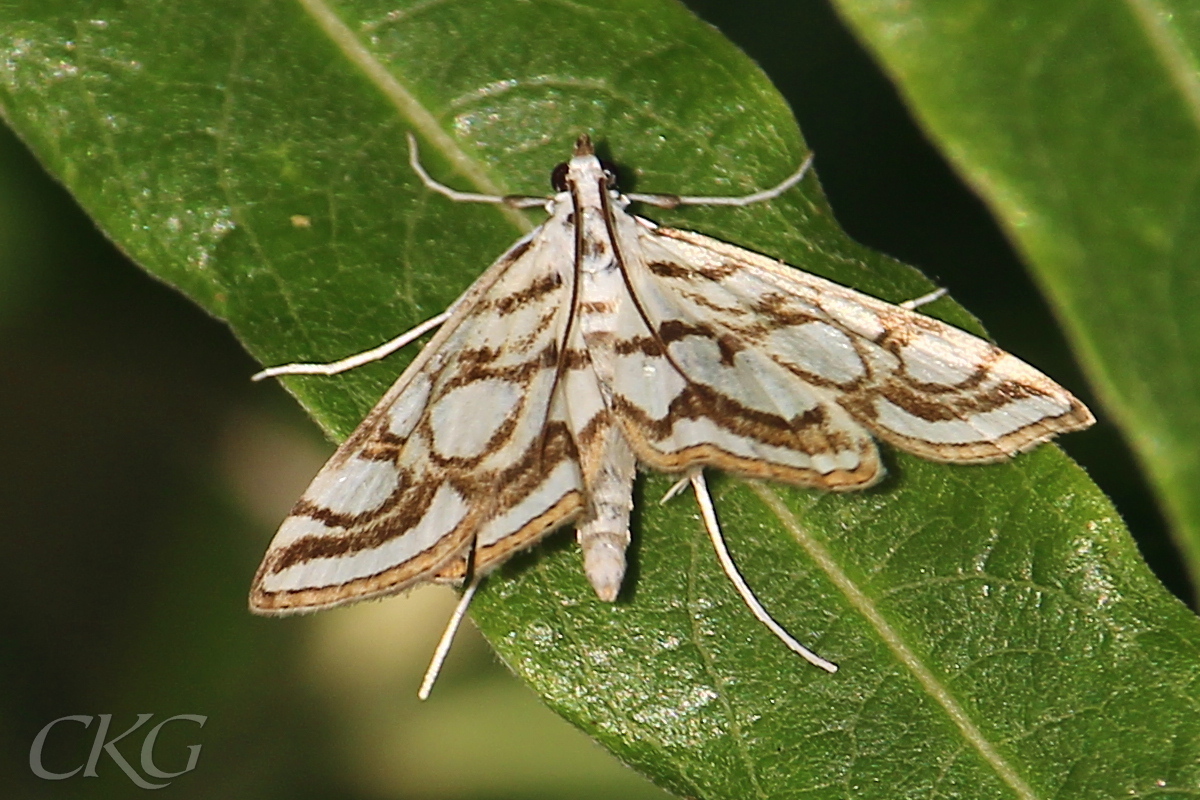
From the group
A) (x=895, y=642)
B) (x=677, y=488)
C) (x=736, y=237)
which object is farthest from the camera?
(x=736, y=237)

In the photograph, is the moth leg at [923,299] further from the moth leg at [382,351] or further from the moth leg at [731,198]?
the moth leg at [382,351]

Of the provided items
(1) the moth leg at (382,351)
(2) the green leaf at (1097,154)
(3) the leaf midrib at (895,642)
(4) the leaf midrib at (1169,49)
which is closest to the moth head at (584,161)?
(1) the moth leg at (382,351)

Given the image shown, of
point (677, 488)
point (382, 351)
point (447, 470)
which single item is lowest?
point (677, 488)

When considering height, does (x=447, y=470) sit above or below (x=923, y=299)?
above

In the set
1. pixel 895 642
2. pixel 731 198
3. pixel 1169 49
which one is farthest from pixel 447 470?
pixel 1169 49

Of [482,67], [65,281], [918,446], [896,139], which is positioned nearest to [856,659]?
[918,446]

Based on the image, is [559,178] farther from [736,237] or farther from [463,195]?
[736,237]

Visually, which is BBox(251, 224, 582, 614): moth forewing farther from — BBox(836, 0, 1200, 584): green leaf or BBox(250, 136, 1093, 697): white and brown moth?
BBox(836, 0, 1200, 584): green leaf
